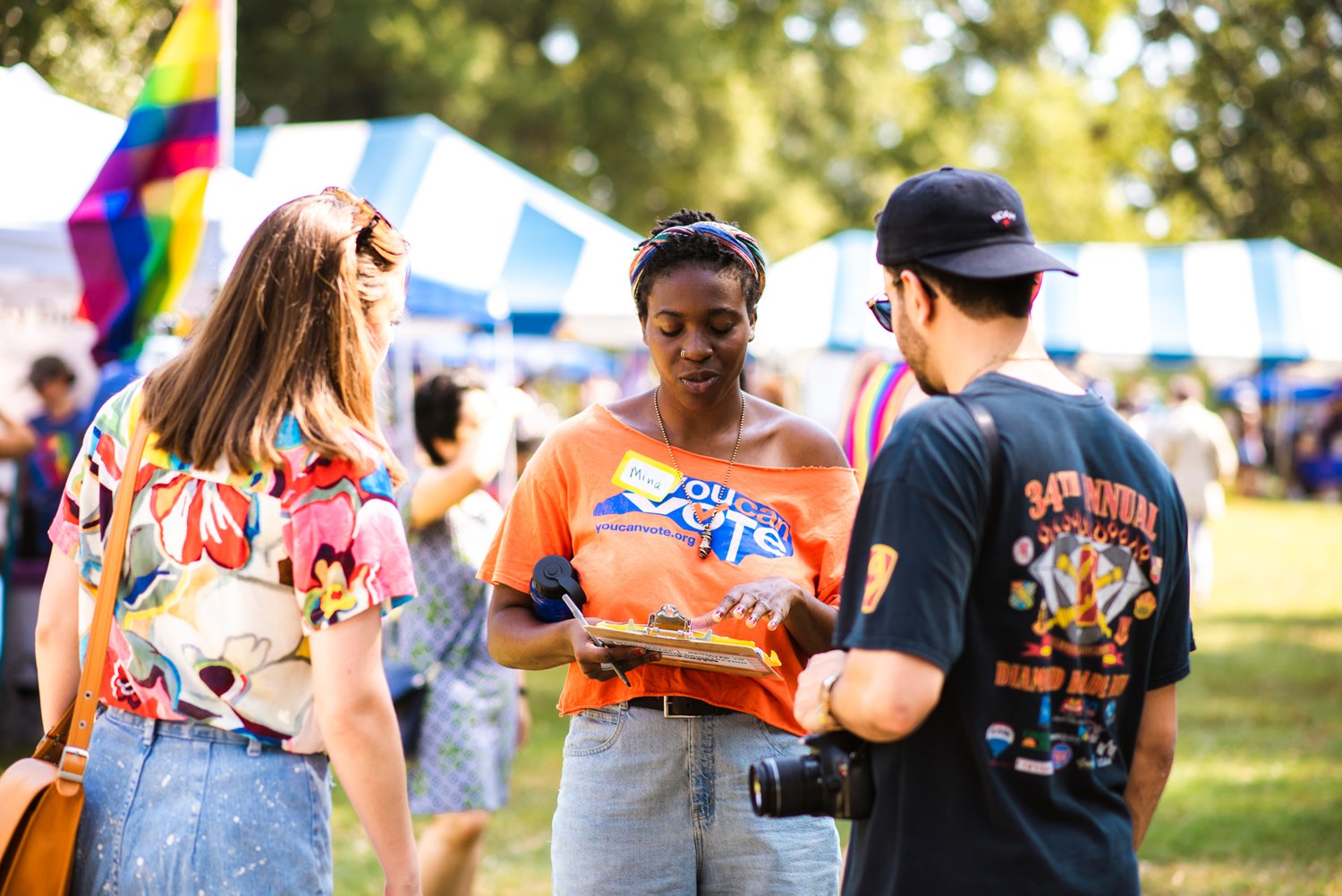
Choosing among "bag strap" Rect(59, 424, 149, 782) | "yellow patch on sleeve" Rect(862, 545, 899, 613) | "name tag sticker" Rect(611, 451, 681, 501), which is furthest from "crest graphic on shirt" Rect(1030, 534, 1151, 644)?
"bag strap" Rect(59, 424, 149, 782)

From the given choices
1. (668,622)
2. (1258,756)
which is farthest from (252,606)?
(1258,756)

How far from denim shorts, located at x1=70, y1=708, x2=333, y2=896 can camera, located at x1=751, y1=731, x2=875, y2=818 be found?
2.67 ft

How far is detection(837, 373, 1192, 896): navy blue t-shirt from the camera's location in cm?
179

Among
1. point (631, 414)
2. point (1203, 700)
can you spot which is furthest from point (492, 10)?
point (631, 414)

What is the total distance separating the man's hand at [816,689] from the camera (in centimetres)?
193

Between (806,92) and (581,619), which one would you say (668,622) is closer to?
(581,619)

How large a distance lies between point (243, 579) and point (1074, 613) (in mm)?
1339

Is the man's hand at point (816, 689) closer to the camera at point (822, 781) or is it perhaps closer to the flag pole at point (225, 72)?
the camera at point (822, 781)

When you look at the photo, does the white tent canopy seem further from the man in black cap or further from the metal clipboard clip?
the man in black cap

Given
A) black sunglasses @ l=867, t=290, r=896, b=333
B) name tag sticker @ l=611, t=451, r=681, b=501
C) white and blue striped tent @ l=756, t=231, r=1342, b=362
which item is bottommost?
name tag sticker @ l=611, t=451, r=681, b=501

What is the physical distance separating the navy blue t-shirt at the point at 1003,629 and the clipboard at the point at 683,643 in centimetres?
34

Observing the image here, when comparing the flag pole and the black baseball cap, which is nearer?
the black baseball cap

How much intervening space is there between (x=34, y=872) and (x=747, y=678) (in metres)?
1.31

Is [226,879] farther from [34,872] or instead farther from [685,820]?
[685,820]
